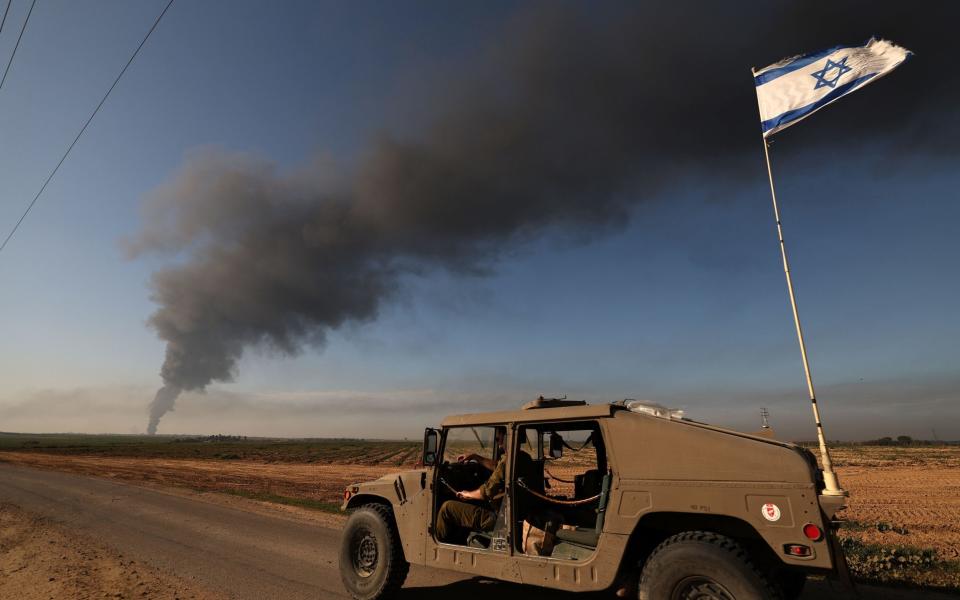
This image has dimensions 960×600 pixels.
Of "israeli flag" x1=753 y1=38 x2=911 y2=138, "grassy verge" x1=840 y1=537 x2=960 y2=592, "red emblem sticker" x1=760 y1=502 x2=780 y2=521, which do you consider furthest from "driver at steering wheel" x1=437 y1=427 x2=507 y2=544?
"israeli flag" x1=753 y1=38 x2=911 y2=138

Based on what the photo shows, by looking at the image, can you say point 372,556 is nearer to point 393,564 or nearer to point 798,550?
point 393,564

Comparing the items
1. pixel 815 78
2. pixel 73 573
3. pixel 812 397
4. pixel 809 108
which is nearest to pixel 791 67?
pixel 815 78

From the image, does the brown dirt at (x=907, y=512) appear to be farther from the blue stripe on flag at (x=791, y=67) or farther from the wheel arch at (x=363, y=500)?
the wheel arch at (x=363, y=500)

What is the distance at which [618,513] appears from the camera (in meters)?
4.29

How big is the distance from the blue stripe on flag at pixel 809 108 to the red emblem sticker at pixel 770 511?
6.48 meters

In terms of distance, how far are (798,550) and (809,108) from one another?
6944 millimetres

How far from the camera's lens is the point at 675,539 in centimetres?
402

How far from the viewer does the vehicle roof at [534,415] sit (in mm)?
4703

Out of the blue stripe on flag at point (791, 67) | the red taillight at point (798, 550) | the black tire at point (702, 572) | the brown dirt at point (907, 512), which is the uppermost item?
the blue stripe on flag at point (791, 67)

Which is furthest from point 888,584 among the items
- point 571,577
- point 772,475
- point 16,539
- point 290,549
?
point 16,539

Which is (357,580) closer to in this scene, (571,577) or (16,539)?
(571,577)

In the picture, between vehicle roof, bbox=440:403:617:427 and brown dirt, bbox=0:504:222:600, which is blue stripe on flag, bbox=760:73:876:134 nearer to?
vehicle roof, bbox=440:403:617:427

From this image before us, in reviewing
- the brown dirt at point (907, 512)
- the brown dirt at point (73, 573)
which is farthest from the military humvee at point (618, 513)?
the brown dirt at point (907, 512)

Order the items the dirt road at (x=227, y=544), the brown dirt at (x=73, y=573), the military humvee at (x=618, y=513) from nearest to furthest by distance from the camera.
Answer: the military humvee at (x=618, y=513) < the brown dirt at (x=73, y=573) < the dirt road at (x=227, y=544)
